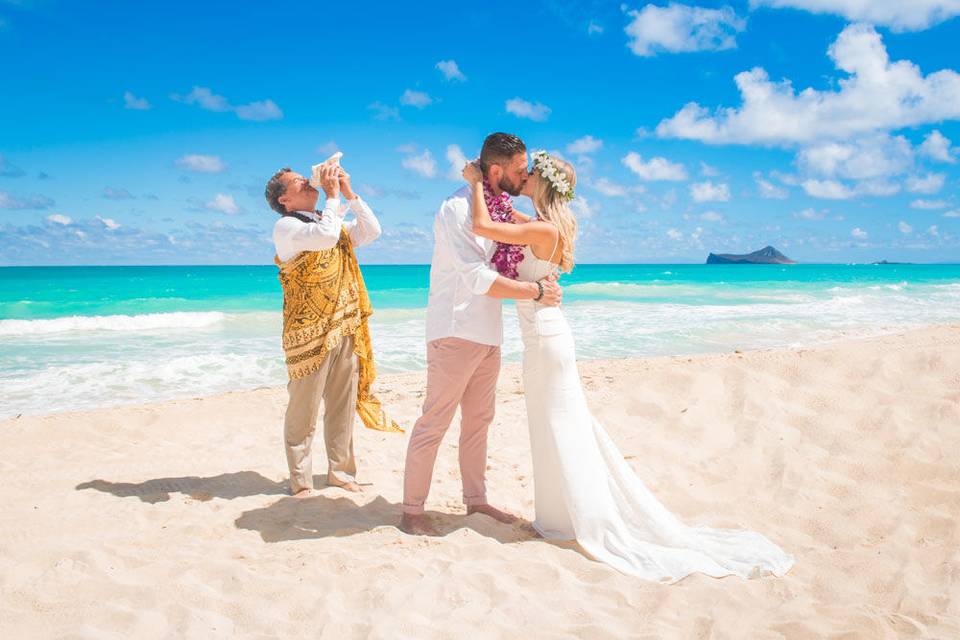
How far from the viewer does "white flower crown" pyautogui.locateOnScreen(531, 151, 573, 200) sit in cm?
343

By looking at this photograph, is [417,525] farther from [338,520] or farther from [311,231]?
[311,231]

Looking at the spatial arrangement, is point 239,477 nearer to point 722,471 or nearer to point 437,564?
point 437,564

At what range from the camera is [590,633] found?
8.45ft

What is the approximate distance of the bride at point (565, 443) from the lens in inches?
131

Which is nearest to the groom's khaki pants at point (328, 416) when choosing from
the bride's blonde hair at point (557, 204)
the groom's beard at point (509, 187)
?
the groom's beard at point (509, 187)

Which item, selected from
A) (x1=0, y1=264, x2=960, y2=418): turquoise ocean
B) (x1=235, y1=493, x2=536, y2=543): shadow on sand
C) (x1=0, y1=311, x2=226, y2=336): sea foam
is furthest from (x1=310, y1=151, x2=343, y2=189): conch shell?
(x1=0, y1=311, x2=226, y2=336): sea foam

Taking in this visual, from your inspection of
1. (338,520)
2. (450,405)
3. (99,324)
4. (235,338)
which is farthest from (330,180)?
(99,324)

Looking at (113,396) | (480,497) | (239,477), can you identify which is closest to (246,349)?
(113,396)

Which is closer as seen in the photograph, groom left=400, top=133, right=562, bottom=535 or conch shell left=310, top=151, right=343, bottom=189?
groom left=400, top=133, right=562, bottom=535

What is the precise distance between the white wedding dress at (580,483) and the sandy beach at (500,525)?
18cm

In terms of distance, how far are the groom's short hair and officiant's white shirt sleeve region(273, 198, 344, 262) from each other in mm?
1089

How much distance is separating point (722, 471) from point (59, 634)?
4046mm

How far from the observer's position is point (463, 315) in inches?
139

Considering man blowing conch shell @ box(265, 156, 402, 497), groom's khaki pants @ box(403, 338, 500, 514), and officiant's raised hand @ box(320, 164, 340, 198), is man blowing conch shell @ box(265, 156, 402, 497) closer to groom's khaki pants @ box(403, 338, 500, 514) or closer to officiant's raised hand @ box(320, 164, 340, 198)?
officiant's raised hand @ box(320, 164, 340, 198)
